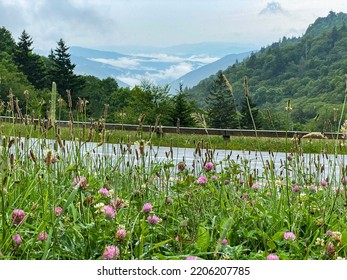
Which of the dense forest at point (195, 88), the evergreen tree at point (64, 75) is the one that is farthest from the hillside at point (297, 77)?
the evergreen tree at point (64, 75)

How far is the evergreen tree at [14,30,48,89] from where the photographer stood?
164 ft

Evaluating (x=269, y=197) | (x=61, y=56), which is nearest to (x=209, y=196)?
(x=269, y=197)

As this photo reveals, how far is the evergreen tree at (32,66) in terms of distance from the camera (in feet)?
164

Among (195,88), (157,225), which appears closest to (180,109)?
(157,225)

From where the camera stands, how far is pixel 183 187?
2.65 meters

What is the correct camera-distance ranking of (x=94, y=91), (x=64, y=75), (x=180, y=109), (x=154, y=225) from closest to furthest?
(x=154, y=225), (x=180, y=109), (x=64, y=75), (x=94, y=91)

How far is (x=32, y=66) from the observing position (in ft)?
167

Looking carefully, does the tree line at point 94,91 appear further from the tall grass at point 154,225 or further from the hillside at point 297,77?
the tall grass at point 154,225

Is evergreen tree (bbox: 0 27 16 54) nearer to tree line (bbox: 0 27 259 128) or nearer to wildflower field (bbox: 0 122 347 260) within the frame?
tree line (bbox: 0 27 259 128)

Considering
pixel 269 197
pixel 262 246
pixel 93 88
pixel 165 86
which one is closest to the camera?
pixel 262 246

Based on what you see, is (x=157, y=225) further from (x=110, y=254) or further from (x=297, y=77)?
(x=297, y=77)
